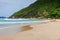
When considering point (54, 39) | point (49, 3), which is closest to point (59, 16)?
point (49, 3)

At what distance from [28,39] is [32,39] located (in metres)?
0.20

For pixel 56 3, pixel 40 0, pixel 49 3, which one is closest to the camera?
pixel 56 3

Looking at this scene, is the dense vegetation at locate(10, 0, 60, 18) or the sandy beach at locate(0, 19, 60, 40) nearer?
the sandy beach at locate(0, 19, 60, 40)

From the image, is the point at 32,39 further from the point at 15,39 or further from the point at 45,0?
the point at 45,0

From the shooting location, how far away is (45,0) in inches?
4124

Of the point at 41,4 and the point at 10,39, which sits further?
the point at 41,4

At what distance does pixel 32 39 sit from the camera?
937cm

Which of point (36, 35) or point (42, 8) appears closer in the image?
point (36, 35)

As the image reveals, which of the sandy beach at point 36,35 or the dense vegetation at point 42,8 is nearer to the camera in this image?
the sandy beach at point 36,35

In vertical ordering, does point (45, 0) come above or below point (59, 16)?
above

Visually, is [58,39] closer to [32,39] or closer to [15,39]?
[32,39]

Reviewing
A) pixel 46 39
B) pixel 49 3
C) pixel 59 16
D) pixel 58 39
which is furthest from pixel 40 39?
pixel 49 3

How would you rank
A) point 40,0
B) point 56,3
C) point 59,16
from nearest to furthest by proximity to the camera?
1. point 59,16
2. point 56,3
3. point 40,0

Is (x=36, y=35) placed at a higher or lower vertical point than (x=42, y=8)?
lower
